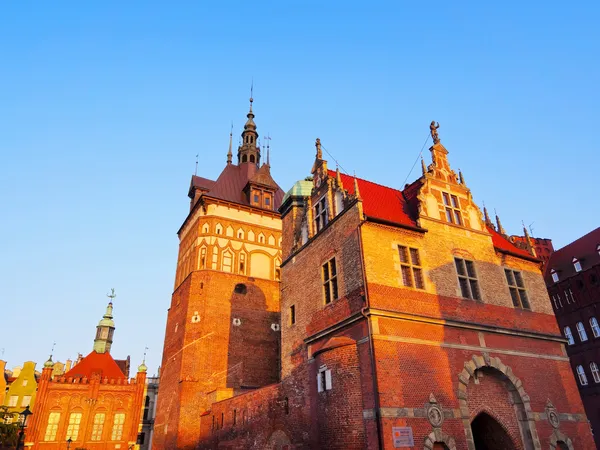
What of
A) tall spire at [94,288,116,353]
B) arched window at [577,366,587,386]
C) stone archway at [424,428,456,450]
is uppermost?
tall spire at [94,288,116,353]

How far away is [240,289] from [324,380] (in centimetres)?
1955

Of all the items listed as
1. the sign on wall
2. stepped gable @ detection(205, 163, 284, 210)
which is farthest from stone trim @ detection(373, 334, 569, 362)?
stepped gable @ detection(205, 163, 284, 210)

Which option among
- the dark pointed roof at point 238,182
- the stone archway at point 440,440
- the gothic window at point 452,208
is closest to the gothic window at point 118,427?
the dark pointed roof at point 238,182

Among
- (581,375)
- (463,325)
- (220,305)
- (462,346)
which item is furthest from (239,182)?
(581,375)

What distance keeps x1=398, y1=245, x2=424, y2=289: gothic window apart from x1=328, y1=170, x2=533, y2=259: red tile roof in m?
1.24

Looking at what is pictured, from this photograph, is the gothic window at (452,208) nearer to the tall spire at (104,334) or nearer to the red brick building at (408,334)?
the red brick building at (408,334)

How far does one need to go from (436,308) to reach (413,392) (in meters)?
3.89

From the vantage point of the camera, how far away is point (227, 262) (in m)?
36.6

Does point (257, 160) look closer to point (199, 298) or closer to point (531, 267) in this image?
point (199, 298)

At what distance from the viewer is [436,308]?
18.3 m

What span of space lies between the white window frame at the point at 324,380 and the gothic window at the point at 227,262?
19.7 m

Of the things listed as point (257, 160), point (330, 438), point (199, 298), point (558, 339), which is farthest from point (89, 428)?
point (558, 339)

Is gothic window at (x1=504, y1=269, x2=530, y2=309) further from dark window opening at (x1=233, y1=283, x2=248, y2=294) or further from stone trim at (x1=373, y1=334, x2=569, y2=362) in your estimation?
dark window opening at (x1=233, y1=283, x2=248, y2=294)

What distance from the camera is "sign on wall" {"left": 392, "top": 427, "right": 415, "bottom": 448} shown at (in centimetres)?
1458
